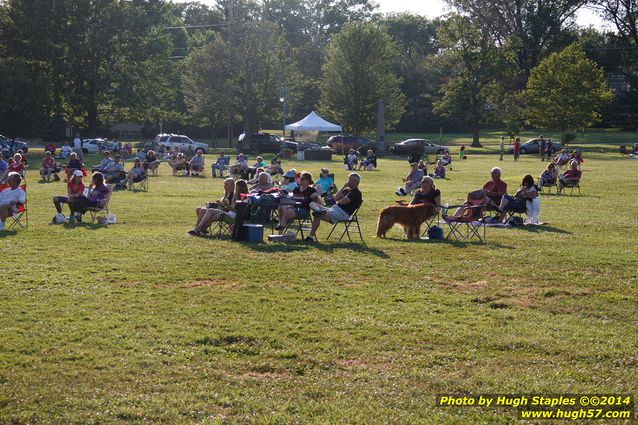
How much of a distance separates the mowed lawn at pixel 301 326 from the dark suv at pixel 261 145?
132 ft

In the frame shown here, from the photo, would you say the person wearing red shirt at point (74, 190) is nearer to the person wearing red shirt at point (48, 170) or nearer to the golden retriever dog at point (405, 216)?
the golden retriever dog at point (405, 216)

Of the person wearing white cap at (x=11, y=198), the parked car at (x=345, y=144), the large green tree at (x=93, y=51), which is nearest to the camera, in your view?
the person wearing white cap at (x=11, y=198)

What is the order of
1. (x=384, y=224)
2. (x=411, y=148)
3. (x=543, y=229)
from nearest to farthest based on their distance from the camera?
(x=384, y=224) → (x=543, y=229) → (x=411, y=148)

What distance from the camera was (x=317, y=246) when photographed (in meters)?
12.8

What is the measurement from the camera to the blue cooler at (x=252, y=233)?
13.2m

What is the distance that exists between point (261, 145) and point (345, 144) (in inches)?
254

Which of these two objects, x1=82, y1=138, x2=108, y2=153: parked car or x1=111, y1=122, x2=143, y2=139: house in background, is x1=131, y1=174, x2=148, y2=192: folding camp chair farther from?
x1=111, y1=122, x2=143, y2=139: house in background

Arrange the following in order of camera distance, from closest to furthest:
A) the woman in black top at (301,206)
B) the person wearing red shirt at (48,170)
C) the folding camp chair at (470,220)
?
the woman in black top at (301,206) → the folding camp chair at (470,220) → the person wearing red shirt at (48,170)

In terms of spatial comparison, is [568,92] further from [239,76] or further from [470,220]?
[470,220]

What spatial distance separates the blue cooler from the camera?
13.2 m

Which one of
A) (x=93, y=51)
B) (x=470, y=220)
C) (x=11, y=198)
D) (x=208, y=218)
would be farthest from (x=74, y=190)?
(x=93, y=51)

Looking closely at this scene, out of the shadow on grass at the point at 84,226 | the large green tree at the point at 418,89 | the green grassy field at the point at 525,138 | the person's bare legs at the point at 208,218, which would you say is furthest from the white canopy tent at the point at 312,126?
the person's bare legs at the point at 208,218

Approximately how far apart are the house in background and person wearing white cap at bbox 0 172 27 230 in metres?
65.7

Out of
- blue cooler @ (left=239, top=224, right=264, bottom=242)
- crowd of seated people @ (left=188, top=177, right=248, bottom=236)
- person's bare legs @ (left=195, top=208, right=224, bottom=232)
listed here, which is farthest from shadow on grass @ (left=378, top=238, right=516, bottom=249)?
person's bare legs @ (left=195, top=208, right=224, bottom=232)
